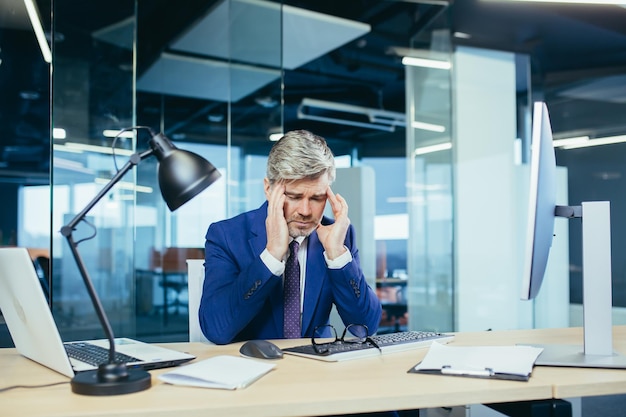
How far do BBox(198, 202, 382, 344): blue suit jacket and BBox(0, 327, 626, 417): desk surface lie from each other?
1.65ft

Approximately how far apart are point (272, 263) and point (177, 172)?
588 mm

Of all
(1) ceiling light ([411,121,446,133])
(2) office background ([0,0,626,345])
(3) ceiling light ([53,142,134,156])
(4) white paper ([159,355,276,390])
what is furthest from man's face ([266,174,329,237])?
(1) ceiling light ([411,121,446,133])

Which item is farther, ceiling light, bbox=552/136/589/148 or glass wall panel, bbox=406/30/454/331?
ceiling light, bbox=552/136/589/148

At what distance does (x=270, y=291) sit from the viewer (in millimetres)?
2033

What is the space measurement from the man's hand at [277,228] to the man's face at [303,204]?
0.06 meters

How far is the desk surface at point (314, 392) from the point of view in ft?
3.95

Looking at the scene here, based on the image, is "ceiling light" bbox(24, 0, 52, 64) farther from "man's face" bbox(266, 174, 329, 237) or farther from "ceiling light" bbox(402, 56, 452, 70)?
"ceiling light" bbox(402, 56, 452, 70)

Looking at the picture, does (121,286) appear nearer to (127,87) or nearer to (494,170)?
(127,87)

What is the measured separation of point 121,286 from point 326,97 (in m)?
5.24

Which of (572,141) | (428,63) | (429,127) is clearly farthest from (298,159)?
(572,141)

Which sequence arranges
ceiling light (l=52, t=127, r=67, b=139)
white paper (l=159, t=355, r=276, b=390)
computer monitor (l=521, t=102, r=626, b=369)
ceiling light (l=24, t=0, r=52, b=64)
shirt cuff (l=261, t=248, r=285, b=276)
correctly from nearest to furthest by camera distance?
white paper (l=159, t=355, r=276, b=390) → computer monitor (l=521, t=102, r=626, b=369) → shirt cuff (l=261, t=248, r=285, b=276) → ceiling light (l=24, t=0, r=52, b=64) → ceiling light (l=52, t=127, r=67, b=139)

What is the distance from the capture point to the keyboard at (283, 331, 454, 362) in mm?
1673

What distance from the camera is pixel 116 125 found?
4.41m

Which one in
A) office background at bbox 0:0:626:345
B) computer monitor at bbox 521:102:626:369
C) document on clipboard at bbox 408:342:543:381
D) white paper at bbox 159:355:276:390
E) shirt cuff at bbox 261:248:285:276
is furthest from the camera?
office background at bbox 0:0:626:345
